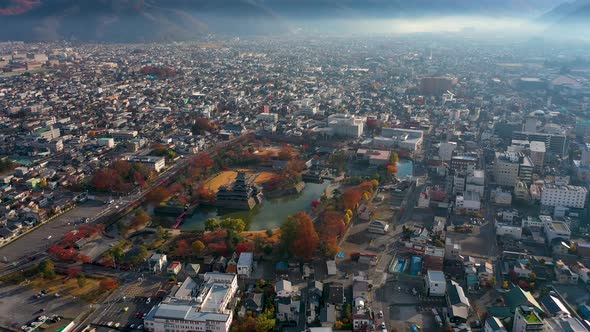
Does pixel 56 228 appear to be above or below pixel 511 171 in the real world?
below

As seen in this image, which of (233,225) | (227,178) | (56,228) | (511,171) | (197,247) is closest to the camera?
(197,247)

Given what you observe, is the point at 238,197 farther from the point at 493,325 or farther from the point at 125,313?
the point at 493,325

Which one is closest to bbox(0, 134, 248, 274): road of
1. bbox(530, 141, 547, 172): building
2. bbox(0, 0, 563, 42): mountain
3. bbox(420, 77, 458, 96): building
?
bbox(530, 141, 547, 172): building

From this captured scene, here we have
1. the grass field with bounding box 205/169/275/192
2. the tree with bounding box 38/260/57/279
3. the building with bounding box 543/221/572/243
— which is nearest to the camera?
the tree with bounding box 38/260/57/279

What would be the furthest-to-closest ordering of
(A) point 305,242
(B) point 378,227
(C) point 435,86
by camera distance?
(C) point 435,86
(B) point 378,227
(A) point 305,242

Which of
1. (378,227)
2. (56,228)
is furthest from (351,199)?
(56,228)

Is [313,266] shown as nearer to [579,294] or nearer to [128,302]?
[128,302]

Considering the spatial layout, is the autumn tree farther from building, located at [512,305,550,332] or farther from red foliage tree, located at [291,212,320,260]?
building, located at [512,305,550,332]
